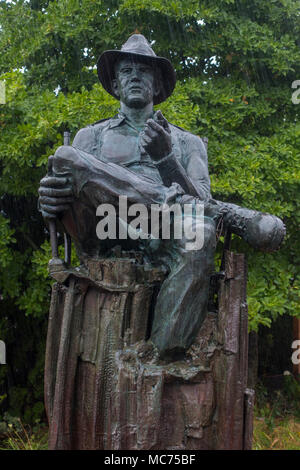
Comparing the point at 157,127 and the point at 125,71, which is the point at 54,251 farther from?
the point at 125,71

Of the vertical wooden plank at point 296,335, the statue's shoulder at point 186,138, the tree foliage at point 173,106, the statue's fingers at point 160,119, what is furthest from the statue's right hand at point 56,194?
the vertical wooden plank at point 296,335

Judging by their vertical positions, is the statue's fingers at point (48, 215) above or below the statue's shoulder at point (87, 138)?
below

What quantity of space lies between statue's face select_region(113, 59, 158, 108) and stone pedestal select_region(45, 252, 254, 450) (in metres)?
1.20

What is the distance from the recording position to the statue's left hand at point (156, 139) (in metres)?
2.93

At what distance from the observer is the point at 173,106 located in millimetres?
5297

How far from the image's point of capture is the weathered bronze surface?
2.62 meters

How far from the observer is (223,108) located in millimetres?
5938

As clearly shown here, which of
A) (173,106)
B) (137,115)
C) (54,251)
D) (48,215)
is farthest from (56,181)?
(173,106)

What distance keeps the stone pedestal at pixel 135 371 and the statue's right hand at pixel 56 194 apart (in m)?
0.37

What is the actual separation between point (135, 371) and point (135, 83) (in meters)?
1.91

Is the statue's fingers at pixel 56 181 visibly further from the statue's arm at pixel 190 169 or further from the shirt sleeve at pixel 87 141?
the shirt sleeve at pixel 87 141

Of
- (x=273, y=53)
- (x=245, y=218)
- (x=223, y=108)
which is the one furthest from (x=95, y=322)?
(x=273, y=53)

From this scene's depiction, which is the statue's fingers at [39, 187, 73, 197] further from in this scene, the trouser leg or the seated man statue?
the trouser leg

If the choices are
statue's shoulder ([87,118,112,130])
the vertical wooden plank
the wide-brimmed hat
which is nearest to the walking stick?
statue's shoulder ([87,118,112,130])
